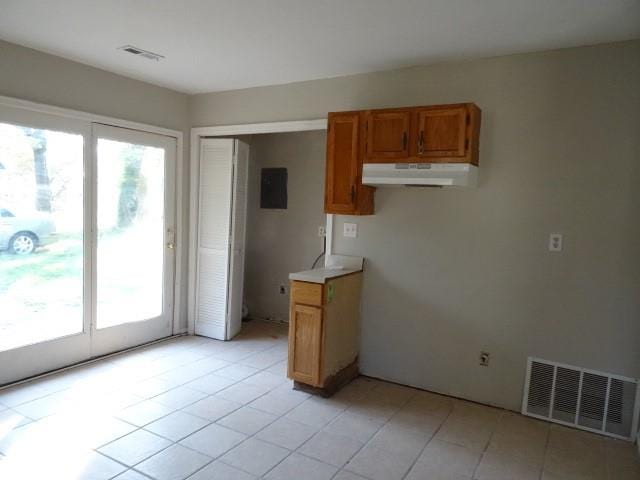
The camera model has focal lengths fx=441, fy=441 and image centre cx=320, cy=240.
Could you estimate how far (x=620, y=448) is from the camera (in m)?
2.63

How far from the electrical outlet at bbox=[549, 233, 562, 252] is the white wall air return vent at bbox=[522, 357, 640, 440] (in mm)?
750

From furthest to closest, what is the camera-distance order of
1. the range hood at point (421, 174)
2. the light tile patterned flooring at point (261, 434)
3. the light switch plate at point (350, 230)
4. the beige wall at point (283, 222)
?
the beige wall at point (283, 222) → the light switch plate at point (350, 230) → the range hood at point (421, 174) → the light tile patterned flooring at point (261, 434)

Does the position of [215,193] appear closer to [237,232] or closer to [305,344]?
[237,232]

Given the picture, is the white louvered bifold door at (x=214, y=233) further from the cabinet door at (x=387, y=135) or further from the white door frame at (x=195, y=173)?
the cabinet door at (x=387, y=135)

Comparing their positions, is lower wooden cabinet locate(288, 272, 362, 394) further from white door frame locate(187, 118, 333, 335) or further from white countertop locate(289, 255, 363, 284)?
white door frame locate(187, 118, 333, 335)

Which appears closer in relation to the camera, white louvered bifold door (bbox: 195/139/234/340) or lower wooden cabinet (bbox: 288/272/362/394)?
lower wooden cabinet (bbox: 288/272/362/394)

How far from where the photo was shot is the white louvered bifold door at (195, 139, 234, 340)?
4.26 m

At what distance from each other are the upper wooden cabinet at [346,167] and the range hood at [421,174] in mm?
123

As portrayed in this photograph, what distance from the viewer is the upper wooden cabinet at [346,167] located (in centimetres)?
323

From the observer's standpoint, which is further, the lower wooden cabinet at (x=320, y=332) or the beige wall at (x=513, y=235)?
the lower wooden cabinet at (x=320, y=332)

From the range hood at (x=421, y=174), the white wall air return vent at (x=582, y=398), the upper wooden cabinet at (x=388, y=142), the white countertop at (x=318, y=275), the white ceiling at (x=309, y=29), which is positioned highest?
the white ceiling at (x=309, y=29)

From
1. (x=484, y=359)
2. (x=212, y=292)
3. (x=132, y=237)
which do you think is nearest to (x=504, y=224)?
(x=484, y=359)

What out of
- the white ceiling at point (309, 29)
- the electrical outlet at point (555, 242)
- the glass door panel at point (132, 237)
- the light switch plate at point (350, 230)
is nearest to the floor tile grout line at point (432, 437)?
the electrical outlet at point (555, 242)

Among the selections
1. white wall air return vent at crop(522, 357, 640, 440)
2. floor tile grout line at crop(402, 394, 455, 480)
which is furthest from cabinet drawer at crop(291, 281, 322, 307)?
white wall air return vent at crop(522, 357, 640, 440)
